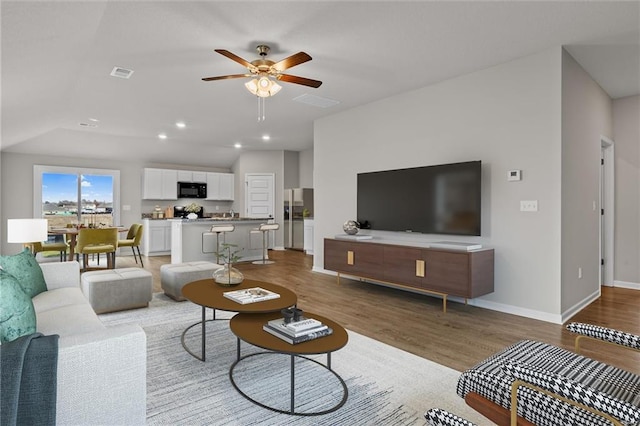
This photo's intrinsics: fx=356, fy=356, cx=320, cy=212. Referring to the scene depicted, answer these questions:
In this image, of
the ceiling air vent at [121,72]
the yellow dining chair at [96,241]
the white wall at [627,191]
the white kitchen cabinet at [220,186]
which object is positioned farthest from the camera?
the white kitchen cabinet at [220,186]

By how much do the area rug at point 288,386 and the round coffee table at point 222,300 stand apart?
22 cm

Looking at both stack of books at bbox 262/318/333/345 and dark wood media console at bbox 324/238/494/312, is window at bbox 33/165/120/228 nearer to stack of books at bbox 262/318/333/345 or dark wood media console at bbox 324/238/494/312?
dark wood media console at bbox 324/238/494/312

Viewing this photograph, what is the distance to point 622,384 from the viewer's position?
1.51 meters

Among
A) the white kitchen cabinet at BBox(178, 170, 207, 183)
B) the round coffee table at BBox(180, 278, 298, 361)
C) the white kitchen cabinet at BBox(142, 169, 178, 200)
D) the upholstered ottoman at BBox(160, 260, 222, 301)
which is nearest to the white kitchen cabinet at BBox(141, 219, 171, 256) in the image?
the white kitchen cabinet at BBox(142, 169, 178, 200)

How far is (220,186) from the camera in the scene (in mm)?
10453

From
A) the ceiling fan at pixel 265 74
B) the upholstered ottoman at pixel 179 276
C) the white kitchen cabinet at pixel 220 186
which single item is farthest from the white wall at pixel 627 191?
the white kitchen cabinet at pixel 220 186

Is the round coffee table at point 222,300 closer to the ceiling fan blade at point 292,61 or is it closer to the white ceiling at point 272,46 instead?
the ceiling fan blade at point 292,61

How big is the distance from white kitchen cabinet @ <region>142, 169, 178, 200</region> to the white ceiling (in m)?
3.55

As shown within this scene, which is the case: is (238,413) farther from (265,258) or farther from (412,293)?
(265,258)

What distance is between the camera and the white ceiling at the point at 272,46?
279 cm

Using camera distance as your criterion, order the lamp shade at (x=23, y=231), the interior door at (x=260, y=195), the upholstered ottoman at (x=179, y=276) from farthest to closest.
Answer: the interior door at (x=260, y=195), the upholstered ottoman at (x=179, y=276), the lamp shade at (x=23, y=231)

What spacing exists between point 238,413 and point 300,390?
42 centimetres

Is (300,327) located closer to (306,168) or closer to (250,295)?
(250,295)

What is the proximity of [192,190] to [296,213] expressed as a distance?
9.79 feet
